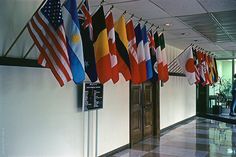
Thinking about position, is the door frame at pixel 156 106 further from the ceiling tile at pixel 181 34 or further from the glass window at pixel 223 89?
the glass window at pixel 223 89

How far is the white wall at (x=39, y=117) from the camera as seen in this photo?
360 cm

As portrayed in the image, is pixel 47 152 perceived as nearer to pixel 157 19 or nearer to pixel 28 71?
pixel 28 71

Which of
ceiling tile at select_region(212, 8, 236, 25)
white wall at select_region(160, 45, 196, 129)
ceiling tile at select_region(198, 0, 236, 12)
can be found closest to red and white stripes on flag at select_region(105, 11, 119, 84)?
ceiling tile at select_region(198, 0, 236, 12)

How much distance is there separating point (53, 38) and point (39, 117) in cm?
148

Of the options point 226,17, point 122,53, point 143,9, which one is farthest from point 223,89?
point 122,53

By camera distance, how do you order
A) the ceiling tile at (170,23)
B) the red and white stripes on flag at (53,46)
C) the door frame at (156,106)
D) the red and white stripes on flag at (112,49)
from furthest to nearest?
the door frame at (156,106) → the ceiling tile at (170,23) → the red and white stripes on flag at (112,49) → the red and white stripes on flag at (53,46)

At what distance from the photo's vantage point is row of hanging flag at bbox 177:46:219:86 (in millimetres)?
7338

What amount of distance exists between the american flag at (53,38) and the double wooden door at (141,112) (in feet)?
13.6

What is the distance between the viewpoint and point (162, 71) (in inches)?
223

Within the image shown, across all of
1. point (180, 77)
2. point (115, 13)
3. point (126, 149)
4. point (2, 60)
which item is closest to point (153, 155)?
point (126, 149)

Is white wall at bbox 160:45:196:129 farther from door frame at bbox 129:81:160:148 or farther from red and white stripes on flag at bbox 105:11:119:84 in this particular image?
red and white stripes on flag at bbox 105:11:119:84

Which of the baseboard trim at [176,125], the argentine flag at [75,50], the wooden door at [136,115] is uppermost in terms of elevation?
the argentine flag at [75,50]

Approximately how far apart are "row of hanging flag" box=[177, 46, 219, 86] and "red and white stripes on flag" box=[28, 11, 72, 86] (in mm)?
4846

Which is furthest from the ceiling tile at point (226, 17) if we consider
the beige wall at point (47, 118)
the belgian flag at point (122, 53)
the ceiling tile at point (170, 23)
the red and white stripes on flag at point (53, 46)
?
the red and white stripes on flag at point (53, 46)
